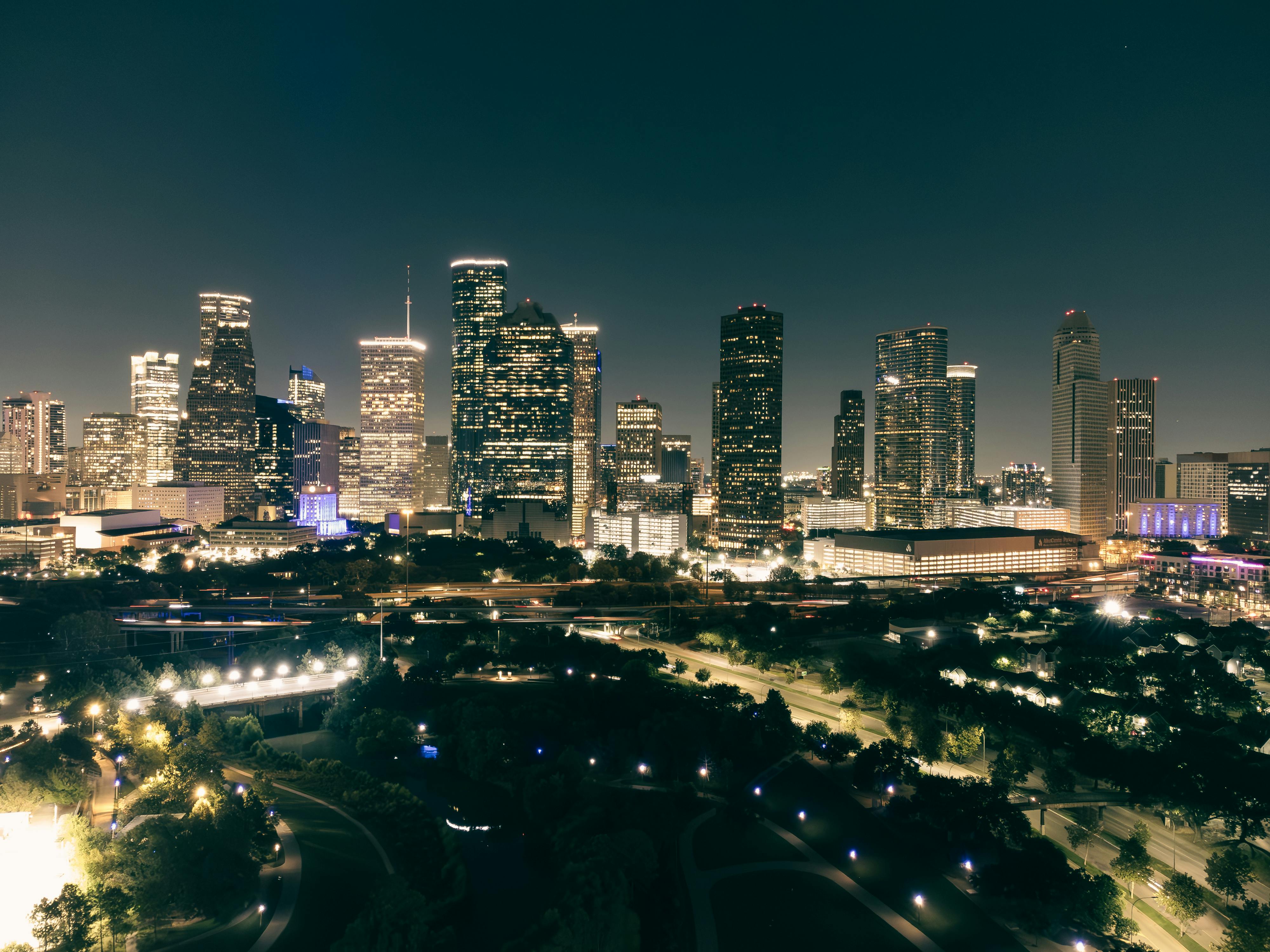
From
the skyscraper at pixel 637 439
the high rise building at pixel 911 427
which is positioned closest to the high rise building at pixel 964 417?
the high rise building at pixel 911 427

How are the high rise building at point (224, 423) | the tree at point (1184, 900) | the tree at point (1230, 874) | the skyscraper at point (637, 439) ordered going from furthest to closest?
the skyscraper at point (637, 439), the high rise building at point (224, 423), the tree at point (1230, 874), the tree at point (1184, 900)

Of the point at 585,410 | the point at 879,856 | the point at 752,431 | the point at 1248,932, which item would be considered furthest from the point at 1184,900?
the point at 585,410

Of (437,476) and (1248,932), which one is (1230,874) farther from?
(437,476)

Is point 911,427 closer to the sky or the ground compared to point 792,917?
closer to the sky

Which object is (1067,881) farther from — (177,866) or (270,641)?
(270,641)

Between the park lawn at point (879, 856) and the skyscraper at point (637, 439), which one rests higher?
the skyscraper at point (637, 439)

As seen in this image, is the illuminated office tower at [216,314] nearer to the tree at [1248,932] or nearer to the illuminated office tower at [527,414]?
the illuminated office tower at [527,414]
